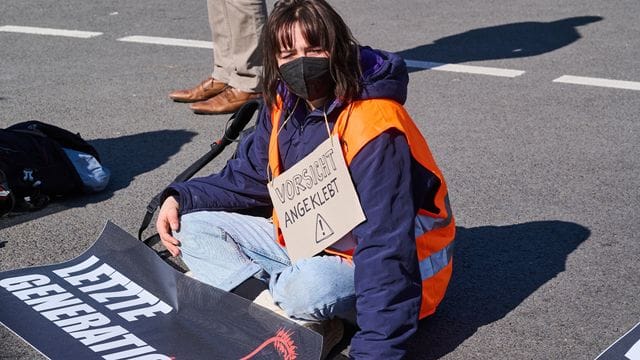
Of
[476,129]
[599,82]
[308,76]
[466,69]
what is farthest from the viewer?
[466,69]

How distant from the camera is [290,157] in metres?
3.29

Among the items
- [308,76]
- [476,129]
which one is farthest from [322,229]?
[476,129]

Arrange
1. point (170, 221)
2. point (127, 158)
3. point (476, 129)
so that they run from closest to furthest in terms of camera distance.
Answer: point (170, 221)
point (127, 158)
point (476, 129)

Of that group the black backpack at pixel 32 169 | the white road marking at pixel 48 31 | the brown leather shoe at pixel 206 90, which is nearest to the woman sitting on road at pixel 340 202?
the black backpack at pixel 32 169

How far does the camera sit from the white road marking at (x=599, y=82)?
20.0 feet

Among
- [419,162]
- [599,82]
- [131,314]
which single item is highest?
[419,162]

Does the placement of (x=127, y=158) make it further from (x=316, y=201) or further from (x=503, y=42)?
(x=503, y=42)

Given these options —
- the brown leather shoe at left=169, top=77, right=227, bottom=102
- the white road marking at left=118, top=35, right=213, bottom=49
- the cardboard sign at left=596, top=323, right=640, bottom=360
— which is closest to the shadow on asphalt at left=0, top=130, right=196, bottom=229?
the brown leather shoe at left=169, top=77, right=227, bottom=102

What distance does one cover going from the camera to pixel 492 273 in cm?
380

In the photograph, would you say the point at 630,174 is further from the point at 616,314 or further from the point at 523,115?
the point at 616,314

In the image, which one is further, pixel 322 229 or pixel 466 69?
pixel 466 69

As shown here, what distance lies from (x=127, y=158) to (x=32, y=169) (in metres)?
0.90

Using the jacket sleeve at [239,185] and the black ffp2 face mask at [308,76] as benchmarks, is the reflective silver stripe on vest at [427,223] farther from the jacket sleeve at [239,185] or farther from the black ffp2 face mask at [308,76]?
Result: the jacket sleeve at [239,185]

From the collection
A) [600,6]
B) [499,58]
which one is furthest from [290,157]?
[600,6]
